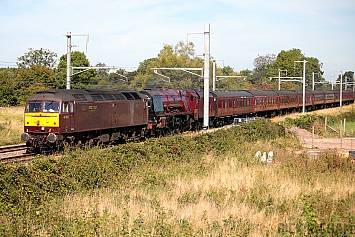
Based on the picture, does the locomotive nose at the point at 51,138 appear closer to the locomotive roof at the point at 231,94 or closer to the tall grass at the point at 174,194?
the tall grass at the point at 174,194

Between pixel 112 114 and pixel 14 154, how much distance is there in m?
5.95

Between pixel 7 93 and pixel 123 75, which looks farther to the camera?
pixel 123 75

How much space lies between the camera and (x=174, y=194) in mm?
14344

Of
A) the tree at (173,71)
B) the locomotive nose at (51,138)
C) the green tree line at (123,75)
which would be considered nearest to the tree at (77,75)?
the green tree line at (123,75)

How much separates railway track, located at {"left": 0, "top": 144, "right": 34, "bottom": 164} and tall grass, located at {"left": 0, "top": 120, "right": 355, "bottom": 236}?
5724mm

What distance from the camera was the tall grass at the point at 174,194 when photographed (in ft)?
34.3

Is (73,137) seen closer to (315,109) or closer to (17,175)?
(17,175)

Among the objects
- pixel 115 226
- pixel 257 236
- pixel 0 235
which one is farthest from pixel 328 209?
pixel 0 235

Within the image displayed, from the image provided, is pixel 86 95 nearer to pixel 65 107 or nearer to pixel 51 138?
pixel 65 107

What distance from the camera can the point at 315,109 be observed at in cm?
7606

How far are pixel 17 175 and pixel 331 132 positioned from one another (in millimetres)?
36404

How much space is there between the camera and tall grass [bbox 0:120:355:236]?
412 inches

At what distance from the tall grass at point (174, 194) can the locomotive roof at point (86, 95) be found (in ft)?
20.5

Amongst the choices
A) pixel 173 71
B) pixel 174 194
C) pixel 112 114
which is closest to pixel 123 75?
pixel 173 71
